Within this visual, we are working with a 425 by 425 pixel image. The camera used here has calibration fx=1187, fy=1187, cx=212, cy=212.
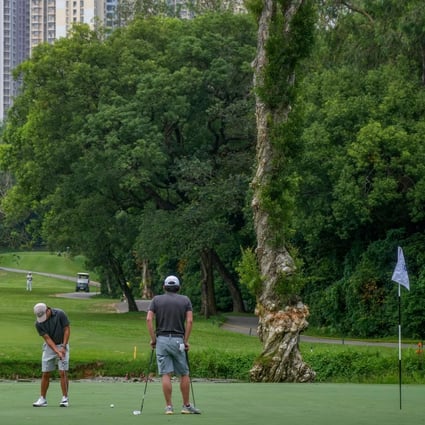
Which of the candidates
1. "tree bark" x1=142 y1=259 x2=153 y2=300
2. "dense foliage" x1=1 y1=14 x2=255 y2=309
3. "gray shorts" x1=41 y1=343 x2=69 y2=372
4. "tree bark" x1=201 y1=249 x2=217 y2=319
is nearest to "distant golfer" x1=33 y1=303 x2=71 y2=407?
"gray shorts" x1=41 y1=343 x2=69 y2=372

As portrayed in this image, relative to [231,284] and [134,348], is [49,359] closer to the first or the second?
[134,348]

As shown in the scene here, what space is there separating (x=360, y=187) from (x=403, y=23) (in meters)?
6.51

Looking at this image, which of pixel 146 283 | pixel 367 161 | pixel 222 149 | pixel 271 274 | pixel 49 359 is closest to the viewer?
pixel 49 359

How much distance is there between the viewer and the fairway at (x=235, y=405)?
47.5 feet

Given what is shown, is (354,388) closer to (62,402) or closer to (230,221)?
(62,402)

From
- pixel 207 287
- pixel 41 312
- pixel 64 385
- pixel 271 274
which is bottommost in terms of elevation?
pixel 64 385

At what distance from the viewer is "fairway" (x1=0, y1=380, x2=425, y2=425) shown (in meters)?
14.5

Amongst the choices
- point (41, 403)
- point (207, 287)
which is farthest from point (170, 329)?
point (207, 287)

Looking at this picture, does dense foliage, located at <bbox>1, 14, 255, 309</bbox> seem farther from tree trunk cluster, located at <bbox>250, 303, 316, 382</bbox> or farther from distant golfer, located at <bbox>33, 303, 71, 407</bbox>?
distant golfer, located at <bbox>33, 303, 71, 407</bbox>

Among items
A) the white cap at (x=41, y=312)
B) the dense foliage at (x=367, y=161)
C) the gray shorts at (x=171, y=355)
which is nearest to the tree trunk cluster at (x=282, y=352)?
the white cap at (x=41, y=312)

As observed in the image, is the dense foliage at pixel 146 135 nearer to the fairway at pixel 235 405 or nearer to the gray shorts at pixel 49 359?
the fairway at pixel 235 405

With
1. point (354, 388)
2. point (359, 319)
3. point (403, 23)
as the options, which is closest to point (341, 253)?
point (359, 319)

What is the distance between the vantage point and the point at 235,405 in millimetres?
16953

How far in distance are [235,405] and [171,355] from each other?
1.65 metres
